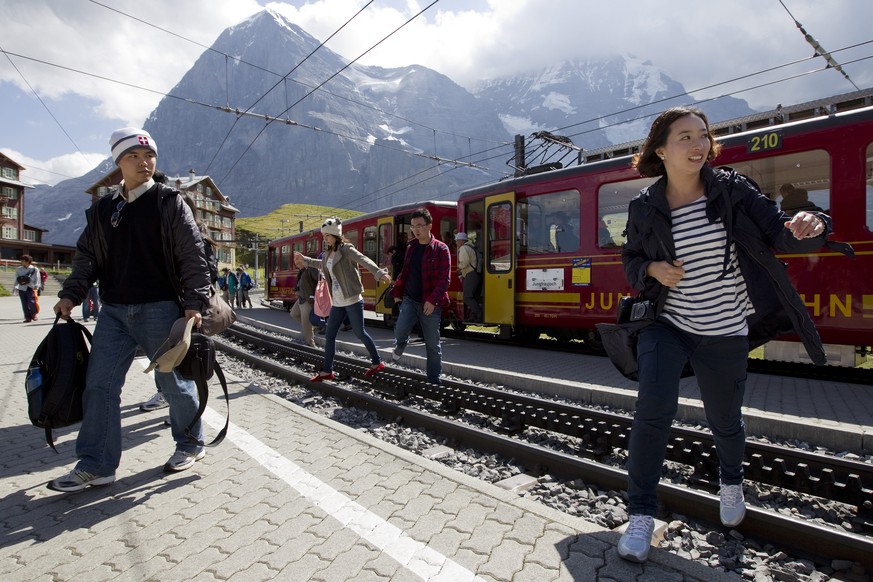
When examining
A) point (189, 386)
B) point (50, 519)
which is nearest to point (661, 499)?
point (189, 386)

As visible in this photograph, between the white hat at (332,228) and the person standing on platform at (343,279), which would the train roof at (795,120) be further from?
the white hat at (332,228)

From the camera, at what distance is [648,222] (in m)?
2.57

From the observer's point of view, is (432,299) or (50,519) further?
(432,299)

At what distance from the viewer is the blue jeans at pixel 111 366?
3301 mm

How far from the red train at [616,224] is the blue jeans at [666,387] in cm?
512

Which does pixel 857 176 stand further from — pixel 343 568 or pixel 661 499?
pixel 343 568

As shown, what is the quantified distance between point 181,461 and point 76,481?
613mm

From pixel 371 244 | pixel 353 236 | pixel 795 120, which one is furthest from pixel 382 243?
pixel 795 120

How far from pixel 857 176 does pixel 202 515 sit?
7693 millimetres

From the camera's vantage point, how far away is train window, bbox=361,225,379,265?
50.4 ft

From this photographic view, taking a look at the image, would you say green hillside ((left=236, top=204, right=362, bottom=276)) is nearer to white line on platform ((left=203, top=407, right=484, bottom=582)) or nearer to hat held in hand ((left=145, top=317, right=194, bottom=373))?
white line on platform ((left=203, top=407, right=484, bottom=582))

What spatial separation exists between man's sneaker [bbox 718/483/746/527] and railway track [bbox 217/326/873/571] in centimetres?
10

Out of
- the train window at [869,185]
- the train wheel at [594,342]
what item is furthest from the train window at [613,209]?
the train window at [869,185]

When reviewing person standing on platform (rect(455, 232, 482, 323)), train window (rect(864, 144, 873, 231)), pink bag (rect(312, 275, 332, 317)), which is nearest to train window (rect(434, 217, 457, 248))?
person standing on platform (rect(455, 232, 482, 323))
